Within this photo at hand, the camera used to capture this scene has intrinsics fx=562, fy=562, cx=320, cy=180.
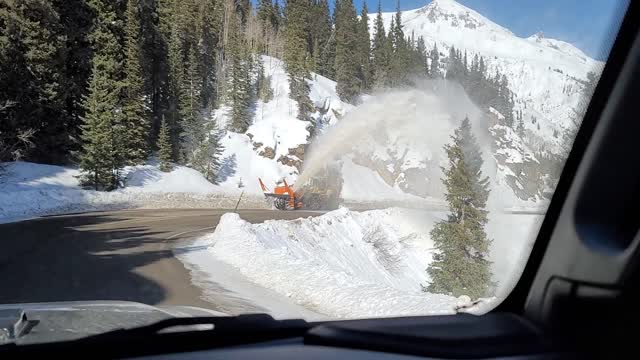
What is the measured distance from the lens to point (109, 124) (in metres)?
8.40

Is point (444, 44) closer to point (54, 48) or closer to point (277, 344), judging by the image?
point (277, 344)

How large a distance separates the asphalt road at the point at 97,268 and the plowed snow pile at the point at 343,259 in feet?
3.41

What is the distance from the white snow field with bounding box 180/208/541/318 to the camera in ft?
17.1

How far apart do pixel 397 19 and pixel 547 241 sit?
2.64 meters

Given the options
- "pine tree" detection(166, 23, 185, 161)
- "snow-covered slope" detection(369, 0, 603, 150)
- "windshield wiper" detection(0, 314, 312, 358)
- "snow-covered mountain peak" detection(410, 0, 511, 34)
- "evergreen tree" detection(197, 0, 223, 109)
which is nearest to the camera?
"windshield wiper" detection(0, 314, 312, 358)

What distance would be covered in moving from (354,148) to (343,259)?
710 centimetres

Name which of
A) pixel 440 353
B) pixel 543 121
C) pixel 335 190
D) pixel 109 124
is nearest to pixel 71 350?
pixel 440 353

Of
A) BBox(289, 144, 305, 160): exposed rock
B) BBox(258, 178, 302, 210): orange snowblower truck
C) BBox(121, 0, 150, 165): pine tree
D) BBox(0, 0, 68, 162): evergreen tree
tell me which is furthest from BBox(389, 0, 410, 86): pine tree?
BBox(289, 144, 305, 160): exposed rock

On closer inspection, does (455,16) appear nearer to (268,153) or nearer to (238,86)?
(238,86)

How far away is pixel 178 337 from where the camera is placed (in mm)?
1997

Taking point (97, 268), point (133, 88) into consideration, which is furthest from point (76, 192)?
point (97, 268)

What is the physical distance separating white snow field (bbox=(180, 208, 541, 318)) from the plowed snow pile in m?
0.01

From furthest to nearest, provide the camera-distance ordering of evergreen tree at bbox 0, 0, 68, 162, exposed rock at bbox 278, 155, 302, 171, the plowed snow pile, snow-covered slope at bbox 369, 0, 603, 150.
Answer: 1. exposed rock at bbox 278, 155, 302, 171
2. evergreen tree at bbox 0, 0, 68, 162
3. the plowed snow pile
4. snow-covered slope at bbox 369, 0, 603, 150

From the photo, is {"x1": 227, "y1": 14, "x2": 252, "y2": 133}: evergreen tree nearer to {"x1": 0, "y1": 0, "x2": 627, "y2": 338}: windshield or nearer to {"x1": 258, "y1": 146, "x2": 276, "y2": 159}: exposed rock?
{"x1": 258, "y1": 146, "x2": 276, "y2": 159}: exposed rock
